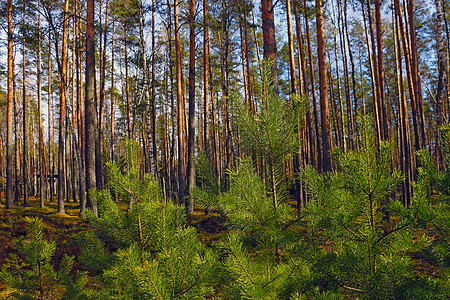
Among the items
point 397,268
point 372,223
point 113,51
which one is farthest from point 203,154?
point 113,51

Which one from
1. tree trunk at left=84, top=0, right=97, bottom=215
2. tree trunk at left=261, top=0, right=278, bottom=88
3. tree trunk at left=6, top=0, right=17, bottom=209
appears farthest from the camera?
tree trunk at left=6, top=0, right=17, bottom=209

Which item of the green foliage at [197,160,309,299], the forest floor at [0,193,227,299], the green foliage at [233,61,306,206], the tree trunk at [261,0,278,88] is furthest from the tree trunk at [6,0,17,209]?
the green foliage at [233,61,306,206]

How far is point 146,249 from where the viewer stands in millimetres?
2201

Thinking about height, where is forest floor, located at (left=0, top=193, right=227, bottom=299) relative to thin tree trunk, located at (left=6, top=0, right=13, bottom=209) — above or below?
below

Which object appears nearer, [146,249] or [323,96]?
[146,249]

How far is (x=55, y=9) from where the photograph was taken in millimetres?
12391

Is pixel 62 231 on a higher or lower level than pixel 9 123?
lower

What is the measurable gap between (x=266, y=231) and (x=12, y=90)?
18.4 m

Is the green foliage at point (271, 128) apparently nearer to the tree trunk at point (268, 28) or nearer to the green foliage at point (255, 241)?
the green foliage at point (255, 241)

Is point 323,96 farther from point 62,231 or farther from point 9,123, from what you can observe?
point 9,123

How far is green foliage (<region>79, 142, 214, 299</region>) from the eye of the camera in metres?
1.52

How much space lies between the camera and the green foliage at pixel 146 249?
1524 millimetres

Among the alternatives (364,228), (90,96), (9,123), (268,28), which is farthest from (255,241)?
(9,123)

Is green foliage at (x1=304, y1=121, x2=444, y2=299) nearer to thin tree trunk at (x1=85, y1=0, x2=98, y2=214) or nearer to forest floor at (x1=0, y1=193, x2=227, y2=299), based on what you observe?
forest floor at (x1=0, y1=193, x2=227, y2=299)
